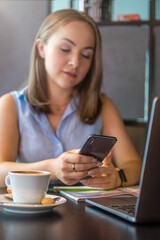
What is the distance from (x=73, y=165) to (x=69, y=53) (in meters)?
0.88

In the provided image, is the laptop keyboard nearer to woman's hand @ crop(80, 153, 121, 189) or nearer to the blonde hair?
woman's hand @ crop(80, 153, 121, 189)

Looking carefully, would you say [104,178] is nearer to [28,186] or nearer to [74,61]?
[28,186]

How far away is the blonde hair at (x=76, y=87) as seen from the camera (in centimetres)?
185

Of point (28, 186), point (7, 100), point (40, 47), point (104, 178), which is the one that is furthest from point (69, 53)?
point (28, 186)

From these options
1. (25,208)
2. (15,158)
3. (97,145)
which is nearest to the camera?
(25,208)

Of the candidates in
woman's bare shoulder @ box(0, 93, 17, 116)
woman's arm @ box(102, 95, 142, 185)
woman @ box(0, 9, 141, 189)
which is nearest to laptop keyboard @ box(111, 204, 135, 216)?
woman's arm @ box(102, 95, 142, 185)

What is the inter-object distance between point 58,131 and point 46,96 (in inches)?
9.3

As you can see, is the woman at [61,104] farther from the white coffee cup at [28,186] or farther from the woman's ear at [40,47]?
the white coffee cup at [28,186]

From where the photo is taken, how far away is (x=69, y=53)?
1.79 meters

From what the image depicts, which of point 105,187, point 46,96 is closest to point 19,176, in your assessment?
point 105,187

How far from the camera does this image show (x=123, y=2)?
230 centimetres

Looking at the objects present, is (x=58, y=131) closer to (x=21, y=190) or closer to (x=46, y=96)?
(x=46, y=96)

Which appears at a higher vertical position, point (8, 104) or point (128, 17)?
point (128, 17)

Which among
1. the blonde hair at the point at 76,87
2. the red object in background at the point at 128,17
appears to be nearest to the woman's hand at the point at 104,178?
the blonde hair at the point at 76,87
